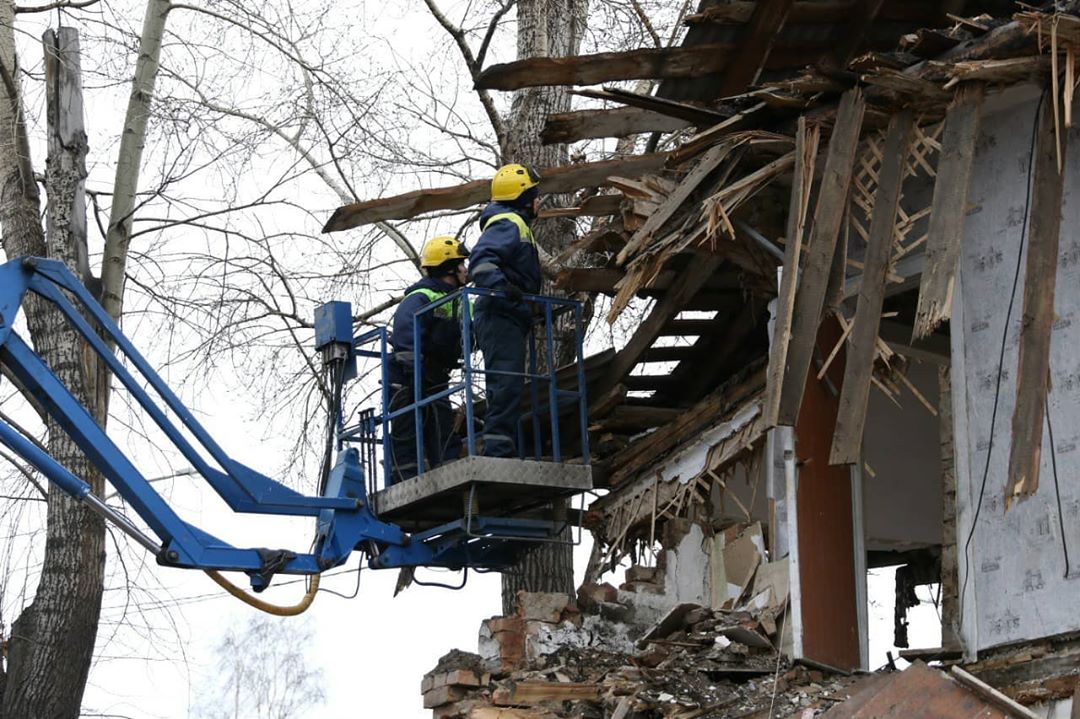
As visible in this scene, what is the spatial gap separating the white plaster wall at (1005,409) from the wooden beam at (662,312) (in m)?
2.25

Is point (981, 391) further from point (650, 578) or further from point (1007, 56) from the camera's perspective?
point (650, 578)

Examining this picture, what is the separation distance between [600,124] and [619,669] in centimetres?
352

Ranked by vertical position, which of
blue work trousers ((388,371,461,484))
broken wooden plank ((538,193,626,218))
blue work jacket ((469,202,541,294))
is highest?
broken wooden plank ((538,193,626,218))

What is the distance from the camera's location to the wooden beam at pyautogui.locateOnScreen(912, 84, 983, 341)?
8.78 m

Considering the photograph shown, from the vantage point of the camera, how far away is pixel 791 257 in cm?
980

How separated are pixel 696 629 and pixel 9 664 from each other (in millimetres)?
5519

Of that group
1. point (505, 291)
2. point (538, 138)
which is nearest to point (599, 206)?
point (505, 291)

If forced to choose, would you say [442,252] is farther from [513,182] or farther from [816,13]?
[816,13]

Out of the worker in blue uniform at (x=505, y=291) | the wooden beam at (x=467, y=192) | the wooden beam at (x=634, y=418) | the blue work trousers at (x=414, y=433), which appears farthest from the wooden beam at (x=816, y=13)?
the wooden beam at (x=634, y=418)

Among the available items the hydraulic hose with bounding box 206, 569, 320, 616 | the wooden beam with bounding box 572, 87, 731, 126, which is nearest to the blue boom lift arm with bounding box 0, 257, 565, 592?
the hydraulic hose with bounding box 206, 569, 320, 616

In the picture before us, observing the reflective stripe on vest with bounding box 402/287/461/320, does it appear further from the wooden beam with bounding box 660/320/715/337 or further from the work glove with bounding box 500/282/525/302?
the wooden beam with bounding box 660/320/715/337

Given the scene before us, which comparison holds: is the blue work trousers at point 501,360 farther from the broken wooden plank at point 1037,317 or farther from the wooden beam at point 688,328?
the broken wooden plank at point 1037,317

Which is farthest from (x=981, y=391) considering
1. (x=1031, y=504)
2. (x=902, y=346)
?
(x=902, y=346)

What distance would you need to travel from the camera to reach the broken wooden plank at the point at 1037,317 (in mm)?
8438
